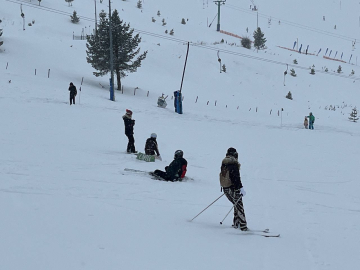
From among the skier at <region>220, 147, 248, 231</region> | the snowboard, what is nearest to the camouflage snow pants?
the skier at <region>220, 147, 248, 231</region>

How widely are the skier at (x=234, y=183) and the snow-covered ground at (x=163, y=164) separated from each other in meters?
0.32

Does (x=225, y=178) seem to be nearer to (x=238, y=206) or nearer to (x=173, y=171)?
(x=238, y=206)

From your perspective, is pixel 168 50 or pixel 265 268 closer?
pixel 265 268

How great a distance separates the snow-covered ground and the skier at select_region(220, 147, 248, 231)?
0.32 m

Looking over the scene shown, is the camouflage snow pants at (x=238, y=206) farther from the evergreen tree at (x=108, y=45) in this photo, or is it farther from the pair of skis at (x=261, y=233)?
the evergreen tree at (x=108, y=45)

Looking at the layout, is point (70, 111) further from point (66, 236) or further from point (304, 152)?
point (66, 236)

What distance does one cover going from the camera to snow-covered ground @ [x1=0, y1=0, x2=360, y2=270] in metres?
6.87

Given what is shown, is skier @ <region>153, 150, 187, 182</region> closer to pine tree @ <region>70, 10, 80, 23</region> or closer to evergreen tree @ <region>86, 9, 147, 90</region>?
evergreen tree @ <region>86, 9, 147, 90</region>

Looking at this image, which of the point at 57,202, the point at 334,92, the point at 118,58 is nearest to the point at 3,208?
the point at 57,202

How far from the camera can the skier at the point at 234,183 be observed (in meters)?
8.49

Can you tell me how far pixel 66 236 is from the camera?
6.65 metres

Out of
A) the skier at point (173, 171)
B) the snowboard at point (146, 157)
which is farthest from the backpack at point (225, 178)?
the snowboard at point (146, 157)

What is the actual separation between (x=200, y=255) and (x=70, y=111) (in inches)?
732

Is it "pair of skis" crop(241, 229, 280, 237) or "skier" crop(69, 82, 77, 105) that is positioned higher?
"skier" crop(69, 82, 77, 105)
